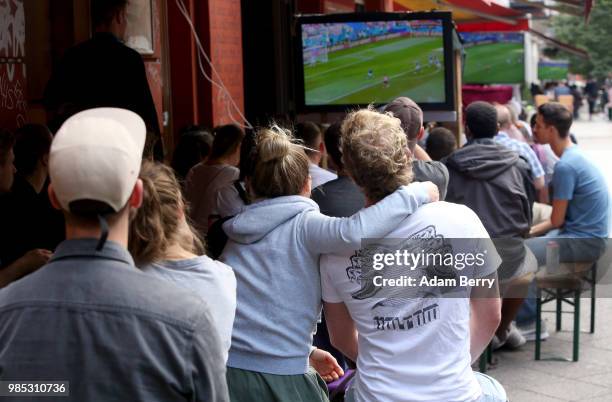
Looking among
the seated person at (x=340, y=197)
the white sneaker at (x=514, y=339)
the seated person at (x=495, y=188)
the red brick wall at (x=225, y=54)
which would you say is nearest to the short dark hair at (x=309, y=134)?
the seated person at (x=495, y=188)

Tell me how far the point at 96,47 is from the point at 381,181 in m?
1.99

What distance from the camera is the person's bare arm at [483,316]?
11.4 feet

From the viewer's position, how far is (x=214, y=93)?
33.8 ft

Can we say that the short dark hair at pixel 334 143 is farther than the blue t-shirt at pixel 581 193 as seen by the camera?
No

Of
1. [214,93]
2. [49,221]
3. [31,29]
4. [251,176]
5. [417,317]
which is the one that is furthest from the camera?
[214,93]

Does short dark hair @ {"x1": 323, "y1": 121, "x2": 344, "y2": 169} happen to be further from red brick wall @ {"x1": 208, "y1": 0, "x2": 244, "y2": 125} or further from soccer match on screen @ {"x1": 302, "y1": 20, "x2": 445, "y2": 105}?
red brick wall @ {"x1": 208, "y1": 0, "x2": 244, "y2": 125}

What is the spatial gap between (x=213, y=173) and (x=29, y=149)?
2096 millimetres

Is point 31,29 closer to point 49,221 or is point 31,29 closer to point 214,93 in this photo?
point 49,221

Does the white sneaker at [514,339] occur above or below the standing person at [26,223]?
below

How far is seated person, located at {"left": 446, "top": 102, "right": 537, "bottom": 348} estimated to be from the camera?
6.43 metres

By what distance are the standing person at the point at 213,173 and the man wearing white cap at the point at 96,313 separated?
4310 mm

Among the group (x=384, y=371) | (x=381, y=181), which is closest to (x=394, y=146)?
(x=381, y=181)

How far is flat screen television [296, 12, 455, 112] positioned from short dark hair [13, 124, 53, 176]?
2.89 metres

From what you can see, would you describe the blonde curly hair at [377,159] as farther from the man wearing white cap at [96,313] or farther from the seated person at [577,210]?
the seated person at [577,210]
